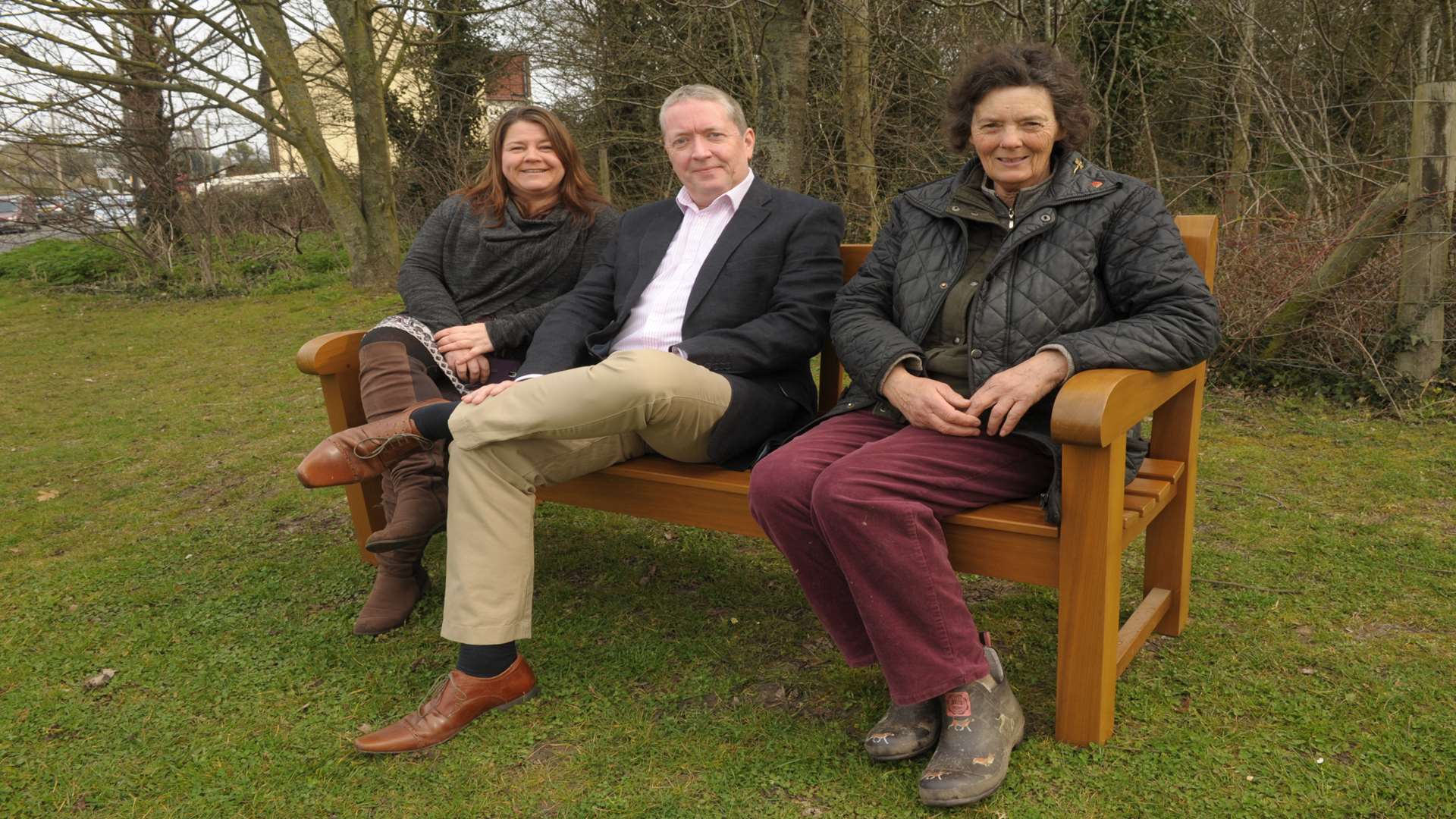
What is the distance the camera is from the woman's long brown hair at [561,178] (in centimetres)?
348

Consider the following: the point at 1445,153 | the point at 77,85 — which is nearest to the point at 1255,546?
the point at 1445,153

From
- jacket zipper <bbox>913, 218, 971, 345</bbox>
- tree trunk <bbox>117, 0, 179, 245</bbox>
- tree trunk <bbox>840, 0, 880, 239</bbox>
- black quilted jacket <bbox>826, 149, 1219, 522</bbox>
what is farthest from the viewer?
tree trunk <bbox>117, 0, 179, 245</bbox>

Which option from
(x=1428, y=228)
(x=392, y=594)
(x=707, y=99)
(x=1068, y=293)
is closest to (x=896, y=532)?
(x=1068, y=293)

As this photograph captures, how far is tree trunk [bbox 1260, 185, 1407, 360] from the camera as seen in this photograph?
456 cm

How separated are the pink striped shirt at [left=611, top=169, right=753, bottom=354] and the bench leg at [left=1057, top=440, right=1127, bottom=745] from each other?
4.32 ft

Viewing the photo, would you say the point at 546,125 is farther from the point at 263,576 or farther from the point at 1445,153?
the point at 1445,153

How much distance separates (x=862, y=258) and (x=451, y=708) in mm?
1741

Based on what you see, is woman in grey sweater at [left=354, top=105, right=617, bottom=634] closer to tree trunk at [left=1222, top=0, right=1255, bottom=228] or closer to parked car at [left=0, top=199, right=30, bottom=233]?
tree trunk at [left=1222, top=0, right=1255, bottom=228]

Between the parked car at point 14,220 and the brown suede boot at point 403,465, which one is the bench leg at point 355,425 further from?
the parked car at point 14,220

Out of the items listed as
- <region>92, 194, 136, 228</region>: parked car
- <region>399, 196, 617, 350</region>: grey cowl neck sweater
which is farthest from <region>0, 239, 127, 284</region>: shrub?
<region>399, 196, 617, 350</region>: grey cowl neck sweater

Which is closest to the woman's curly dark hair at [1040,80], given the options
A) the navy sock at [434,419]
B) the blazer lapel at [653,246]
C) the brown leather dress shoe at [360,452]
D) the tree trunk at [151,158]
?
the blazer lapel at [653,246]

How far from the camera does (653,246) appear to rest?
3.22 meters

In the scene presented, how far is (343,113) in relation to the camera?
13.8 m

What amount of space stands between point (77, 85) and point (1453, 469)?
11410mm
